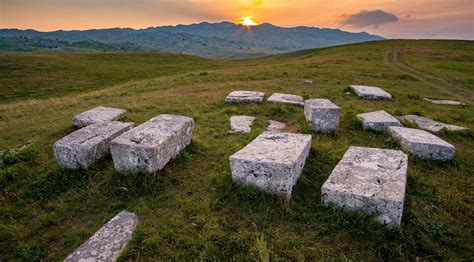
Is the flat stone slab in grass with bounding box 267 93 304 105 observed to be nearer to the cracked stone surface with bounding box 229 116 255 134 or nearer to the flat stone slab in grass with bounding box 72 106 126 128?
the cracked stone surface with bounding box 229 116 255 134

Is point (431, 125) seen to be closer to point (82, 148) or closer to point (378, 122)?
point (378, 122)

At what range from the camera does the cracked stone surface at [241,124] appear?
8.29 m

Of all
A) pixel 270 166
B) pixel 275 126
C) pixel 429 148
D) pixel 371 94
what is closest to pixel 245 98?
pixel 275 126

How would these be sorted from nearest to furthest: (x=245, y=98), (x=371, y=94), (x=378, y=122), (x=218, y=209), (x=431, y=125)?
(x=218, y=209) < (x=378, y=122) < (x=431, y=125) < (x=245, y=98) < (x=371, y=94)

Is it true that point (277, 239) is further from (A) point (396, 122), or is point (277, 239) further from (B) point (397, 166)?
(A) point (396, 122)

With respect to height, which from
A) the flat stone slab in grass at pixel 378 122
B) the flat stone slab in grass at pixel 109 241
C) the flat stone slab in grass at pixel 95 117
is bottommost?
the flat stone slab in grass at pixel 109 241

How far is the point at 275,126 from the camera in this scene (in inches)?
348

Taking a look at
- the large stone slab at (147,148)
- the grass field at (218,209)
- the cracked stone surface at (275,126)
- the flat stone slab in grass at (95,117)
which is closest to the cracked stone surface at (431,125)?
the grass field at (218,209)

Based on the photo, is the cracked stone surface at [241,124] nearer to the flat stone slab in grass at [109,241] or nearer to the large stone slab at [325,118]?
the large stone slab at [325,118]

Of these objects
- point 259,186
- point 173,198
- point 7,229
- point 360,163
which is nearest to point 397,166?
point 360,163

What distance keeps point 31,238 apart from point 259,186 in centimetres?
355

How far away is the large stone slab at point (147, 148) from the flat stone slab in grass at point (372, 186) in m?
3.05

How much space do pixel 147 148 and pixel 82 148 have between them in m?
1.54

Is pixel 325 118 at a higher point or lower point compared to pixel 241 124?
higher
